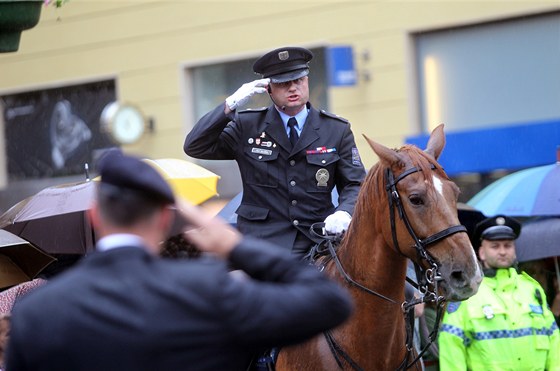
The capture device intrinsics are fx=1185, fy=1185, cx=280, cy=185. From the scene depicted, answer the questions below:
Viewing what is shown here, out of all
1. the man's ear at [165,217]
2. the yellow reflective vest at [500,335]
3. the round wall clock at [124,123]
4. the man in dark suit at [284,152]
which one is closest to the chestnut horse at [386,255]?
the man in dark suit at [284,152]

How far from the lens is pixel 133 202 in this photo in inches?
122

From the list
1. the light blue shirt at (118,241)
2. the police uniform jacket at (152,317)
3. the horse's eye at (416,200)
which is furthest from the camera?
the horse's eye at (416,200)

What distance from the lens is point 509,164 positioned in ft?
43.2

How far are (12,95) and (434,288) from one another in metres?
14.6

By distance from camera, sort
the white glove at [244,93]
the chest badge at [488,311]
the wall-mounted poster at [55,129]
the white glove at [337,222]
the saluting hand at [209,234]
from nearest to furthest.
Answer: the saluting hand at [209,234], the white glove at [337,222], the white glove at [244,93], the chest badge at [488,311], the wall-mounted poster at [55,129]

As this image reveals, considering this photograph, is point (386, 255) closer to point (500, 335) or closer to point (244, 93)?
point (244, 93)

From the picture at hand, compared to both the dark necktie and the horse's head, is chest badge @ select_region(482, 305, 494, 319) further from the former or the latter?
the horse's head

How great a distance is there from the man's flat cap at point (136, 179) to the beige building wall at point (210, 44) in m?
11.1

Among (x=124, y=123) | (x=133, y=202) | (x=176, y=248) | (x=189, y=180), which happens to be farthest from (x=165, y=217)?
(x=124, y=123)

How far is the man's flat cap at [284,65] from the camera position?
659 cm

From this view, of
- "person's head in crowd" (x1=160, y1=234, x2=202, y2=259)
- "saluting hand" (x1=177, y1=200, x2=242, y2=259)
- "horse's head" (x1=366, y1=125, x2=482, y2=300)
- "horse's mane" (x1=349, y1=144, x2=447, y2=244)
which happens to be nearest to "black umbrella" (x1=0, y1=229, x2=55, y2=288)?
"person's head in crowd" (x1=160, y1=234, x2=202, y2=259)

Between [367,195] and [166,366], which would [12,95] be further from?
[166,366]

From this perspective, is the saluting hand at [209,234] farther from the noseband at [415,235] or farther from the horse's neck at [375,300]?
the horse's neck at [375,300]

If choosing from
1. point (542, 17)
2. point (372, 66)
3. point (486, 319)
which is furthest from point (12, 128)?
point (486, 319)
